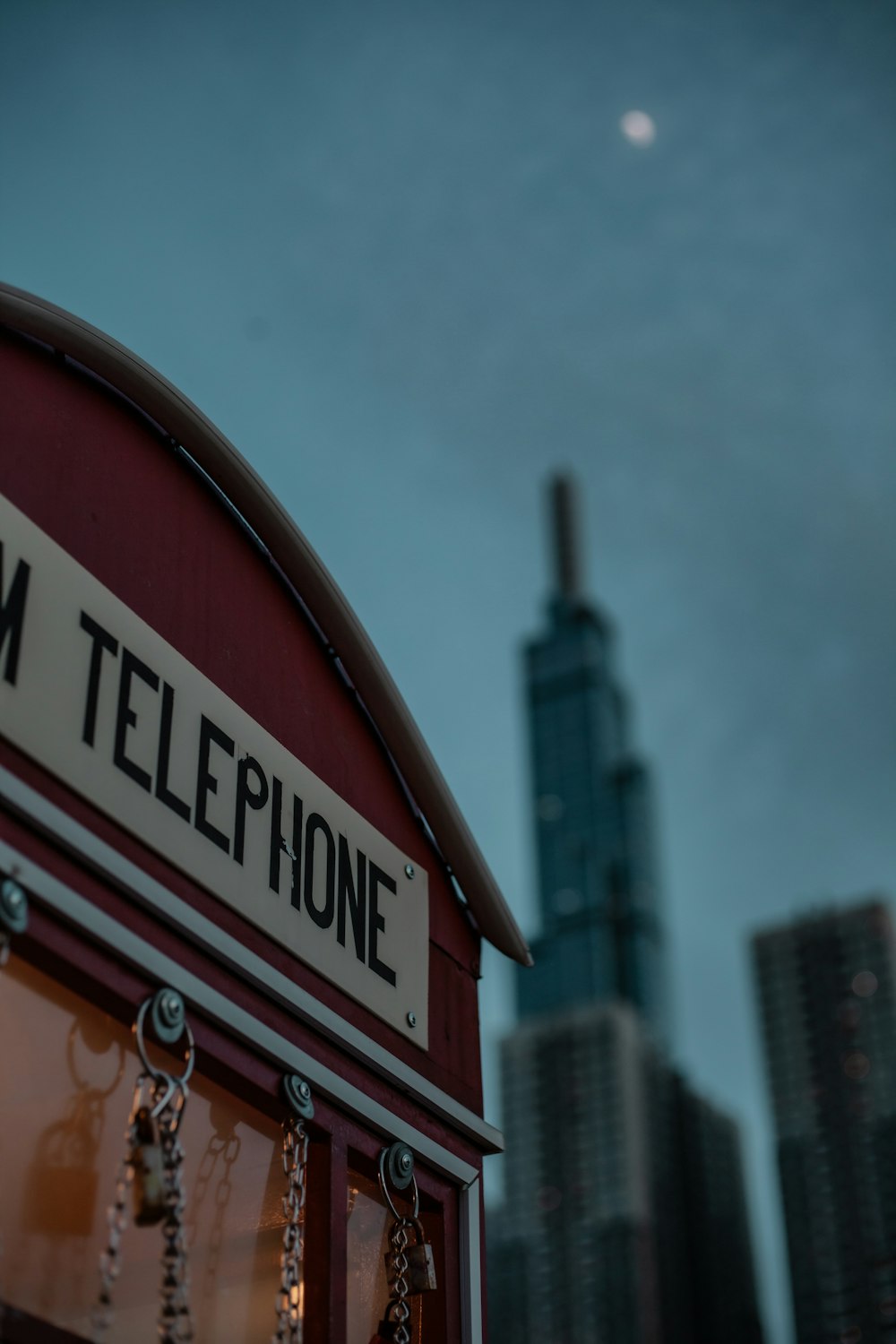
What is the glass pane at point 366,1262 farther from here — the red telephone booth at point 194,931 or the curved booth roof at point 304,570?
the curved booth roof at point 304,570

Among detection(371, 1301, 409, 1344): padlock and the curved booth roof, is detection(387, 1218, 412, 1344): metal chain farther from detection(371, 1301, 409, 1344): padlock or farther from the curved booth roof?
the curved booth roof

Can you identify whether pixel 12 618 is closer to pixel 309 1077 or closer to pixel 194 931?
pixel 194 931

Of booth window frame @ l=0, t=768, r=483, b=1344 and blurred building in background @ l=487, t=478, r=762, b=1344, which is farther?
blurred building in background @ l=487, t=478, r=762, b=1344

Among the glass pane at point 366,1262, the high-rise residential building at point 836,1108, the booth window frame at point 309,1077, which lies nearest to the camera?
the booth window frame at point 309,1077

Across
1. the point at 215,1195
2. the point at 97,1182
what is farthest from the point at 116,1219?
the point at 215,1195

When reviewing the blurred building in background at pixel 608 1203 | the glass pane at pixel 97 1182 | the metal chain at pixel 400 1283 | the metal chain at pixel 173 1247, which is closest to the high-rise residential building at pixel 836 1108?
the blurred building in background at pixel 608 1203

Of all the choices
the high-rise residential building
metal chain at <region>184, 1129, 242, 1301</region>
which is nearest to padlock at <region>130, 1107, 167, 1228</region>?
metal chain at <region>184, 1129, 242, 1301</region>

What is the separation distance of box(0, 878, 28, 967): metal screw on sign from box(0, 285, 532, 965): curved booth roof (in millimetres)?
1875

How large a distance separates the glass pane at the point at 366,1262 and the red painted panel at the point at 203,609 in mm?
519

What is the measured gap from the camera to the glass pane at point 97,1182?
4.70 m

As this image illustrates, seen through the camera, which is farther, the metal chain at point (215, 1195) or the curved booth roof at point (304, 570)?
the curved booth roof at point (304, 570)

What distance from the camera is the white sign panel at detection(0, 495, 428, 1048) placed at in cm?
458

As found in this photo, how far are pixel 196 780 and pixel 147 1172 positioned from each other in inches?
52.1

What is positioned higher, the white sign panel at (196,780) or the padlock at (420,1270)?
the white sign panel at (196,780)
